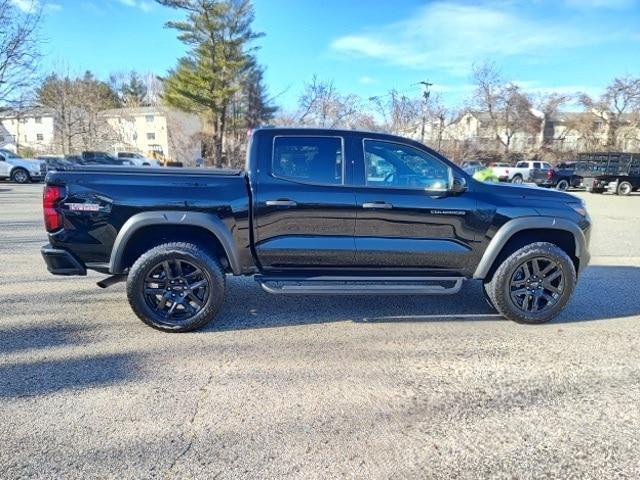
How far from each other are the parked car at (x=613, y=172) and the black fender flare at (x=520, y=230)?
2279 cm

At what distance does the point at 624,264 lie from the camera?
7.00 meters

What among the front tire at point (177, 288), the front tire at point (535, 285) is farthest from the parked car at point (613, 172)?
the front tire at point (177, 288)

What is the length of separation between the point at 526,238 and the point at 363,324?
6.49ft

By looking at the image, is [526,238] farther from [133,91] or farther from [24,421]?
[133,91]

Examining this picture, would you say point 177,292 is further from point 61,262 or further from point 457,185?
point 457,185

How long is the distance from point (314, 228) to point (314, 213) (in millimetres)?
151

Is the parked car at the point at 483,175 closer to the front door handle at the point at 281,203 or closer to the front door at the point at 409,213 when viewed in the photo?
the front door at the point at 409,213

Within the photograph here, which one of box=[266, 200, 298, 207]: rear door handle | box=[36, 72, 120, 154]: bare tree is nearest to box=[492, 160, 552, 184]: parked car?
box=[266, 200, 298, 207]: rear door handle

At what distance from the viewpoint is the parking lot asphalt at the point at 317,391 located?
2.29 m

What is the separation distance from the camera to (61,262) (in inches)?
151

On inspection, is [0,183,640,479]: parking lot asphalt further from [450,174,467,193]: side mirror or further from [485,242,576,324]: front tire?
[450,174,467,193]: side mirror

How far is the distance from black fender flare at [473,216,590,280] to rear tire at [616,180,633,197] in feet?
76.7

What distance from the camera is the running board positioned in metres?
3.91

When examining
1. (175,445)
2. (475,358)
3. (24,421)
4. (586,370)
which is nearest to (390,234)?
(475,358)
